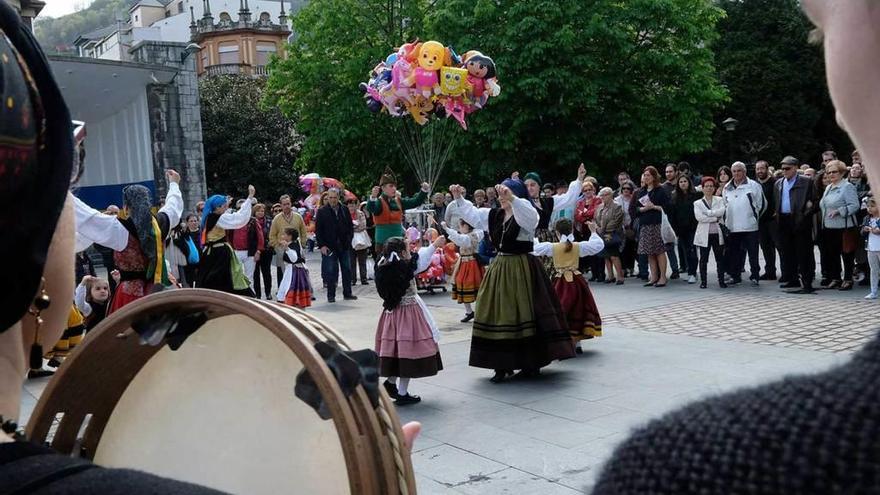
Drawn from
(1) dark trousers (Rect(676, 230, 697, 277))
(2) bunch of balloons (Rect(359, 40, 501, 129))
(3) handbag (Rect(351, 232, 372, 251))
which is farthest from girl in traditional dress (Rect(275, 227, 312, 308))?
(1) dark trousers (Rect(676, 230, 697, 277))

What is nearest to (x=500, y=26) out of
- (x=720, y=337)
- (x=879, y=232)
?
(x=879, y=232)

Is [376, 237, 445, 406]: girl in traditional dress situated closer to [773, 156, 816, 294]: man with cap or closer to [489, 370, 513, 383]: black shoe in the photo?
[489, 370, 513, 383]: black shoe

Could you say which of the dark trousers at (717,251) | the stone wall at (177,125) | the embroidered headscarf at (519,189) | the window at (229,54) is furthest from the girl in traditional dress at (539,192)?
the window at (229,54)

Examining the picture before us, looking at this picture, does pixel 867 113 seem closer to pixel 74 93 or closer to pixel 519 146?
pixel 74 93

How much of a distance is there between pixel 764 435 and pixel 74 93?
60.5ft

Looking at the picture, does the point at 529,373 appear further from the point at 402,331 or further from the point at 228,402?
the point at 228,402

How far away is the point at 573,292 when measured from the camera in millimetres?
7617

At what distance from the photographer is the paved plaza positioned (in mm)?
4676

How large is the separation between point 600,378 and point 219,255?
16.8 ft

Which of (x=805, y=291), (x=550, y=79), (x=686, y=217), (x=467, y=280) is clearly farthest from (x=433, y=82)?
(x=550, y=79)

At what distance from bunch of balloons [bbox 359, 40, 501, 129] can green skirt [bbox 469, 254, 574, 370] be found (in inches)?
207

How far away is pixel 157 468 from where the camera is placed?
1.54 metres

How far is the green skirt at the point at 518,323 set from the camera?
6770 millimetres

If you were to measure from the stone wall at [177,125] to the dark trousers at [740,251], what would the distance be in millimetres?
13667
